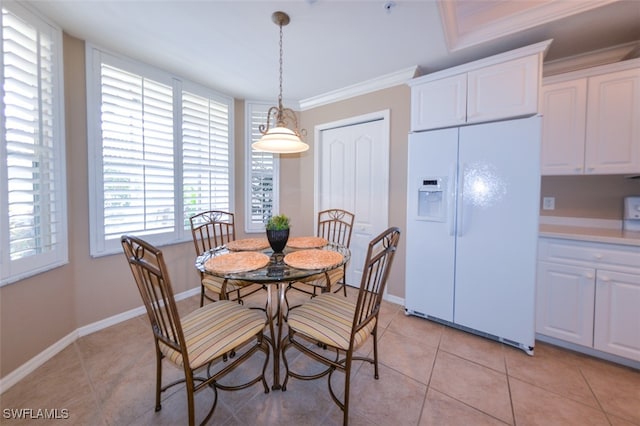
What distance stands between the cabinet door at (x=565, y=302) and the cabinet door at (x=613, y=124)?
0.88 meters

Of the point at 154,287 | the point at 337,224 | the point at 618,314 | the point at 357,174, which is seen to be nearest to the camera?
the point at 154,287

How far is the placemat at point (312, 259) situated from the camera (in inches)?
63.1

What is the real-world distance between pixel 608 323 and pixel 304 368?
2.23 metres

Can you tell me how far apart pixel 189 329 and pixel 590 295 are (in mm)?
2799

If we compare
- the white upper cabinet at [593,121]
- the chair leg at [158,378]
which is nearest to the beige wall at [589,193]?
the white upper cabinet at [593,121]

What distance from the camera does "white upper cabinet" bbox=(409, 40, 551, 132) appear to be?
1.90 meters

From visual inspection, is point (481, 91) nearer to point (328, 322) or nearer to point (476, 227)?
point (476, 227)

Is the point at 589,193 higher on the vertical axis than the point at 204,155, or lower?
lower

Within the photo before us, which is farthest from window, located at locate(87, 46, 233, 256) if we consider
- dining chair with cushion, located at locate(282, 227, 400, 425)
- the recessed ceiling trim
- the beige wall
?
the beige wall

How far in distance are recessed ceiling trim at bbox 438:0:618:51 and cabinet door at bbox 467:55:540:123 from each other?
0.23 m

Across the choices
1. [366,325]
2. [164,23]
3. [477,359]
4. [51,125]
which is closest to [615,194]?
[477,359]

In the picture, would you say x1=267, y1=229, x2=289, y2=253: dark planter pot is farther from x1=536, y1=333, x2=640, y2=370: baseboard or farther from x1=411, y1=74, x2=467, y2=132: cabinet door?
x1=536, y1=333, x2=640, y2=370: baseboard

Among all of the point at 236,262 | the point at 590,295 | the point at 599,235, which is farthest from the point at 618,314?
the point at 236,262

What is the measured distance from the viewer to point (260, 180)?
3.44 metres
